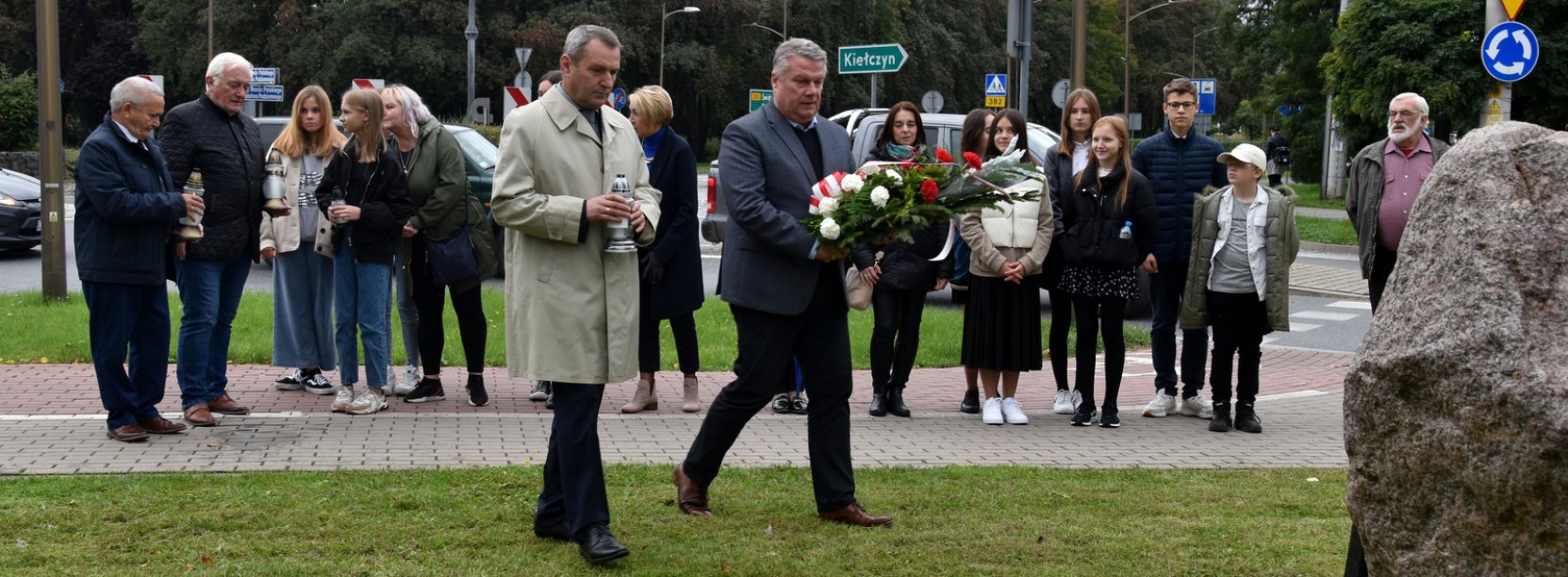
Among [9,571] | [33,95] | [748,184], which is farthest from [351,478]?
[33,95]

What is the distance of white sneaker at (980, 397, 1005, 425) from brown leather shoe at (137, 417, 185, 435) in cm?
434

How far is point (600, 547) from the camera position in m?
5.19

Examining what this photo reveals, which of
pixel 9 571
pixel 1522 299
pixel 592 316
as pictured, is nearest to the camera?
pixel 1522 299

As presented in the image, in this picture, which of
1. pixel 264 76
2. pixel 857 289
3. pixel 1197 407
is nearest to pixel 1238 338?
pixel 1197 407

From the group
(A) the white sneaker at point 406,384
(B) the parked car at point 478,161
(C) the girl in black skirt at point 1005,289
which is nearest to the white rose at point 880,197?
(C) the girl in black skirt at point 1005,289

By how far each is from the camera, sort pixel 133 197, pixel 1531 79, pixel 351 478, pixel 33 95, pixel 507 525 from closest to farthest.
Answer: pixel 507 525, pixel 351 478, pixel 133 197, pixel 1531 79, pixel 33 95

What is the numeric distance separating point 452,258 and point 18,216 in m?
12.3

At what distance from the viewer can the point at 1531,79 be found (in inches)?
932

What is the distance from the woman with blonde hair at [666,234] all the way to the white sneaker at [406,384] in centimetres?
149

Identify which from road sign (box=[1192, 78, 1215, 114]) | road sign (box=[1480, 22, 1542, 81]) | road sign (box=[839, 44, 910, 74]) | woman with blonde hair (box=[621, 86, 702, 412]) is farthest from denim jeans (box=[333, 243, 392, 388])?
road sign (box=[1192, 78, 1215, 114])

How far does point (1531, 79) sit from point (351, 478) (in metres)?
22.1

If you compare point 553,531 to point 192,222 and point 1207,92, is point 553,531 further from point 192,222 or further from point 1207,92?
point 1207,92

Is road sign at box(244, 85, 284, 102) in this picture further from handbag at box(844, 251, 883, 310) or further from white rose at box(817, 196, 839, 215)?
white rose at box(817, 196, 839, 215)

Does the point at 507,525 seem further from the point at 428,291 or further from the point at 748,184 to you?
the point at 428,291
